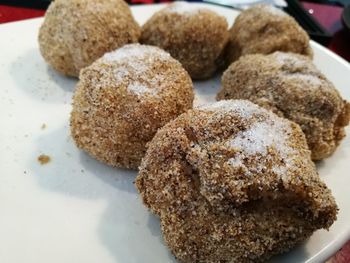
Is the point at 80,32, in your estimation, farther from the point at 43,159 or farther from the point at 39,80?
the point at 43,159

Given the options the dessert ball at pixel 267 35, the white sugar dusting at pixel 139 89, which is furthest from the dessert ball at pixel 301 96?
the white sugar dusting at pixel 139 89

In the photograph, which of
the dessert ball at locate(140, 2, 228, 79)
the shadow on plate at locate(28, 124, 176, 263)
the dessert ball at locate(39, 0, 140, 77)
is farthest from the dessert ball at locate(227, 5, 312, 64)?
the shadow on plate at locate(28, 124, 176, 263)


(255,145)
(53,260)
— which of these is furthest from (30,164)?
(255,145)

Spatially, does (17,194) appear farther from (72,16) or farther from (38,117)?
(72,16)

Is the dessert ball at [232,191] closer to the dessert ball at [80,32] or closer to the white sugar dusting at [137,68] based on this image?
the white sugar dusting at [137,68]

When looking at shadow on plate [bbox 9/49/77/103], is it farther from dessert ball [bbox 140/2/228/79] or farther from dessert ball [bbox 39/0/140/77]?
dessert ball [bbox 140/2/228/79]

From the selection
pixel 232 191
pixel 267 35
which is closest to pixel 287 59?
pixel 267 35
